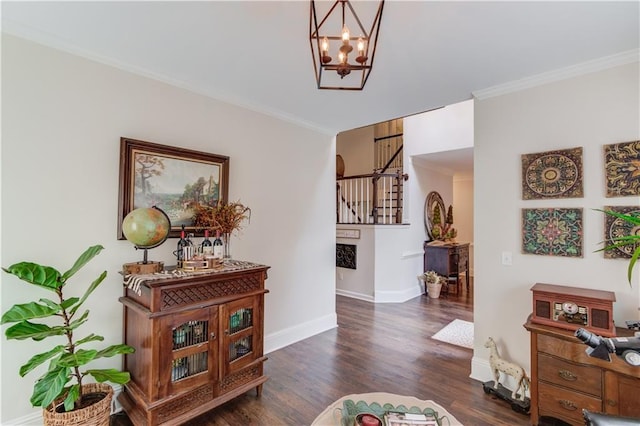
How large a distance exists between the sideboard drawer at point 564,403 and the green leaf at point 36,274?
3.32 metres

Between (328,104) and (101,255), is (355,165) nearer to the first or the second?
(328,104)

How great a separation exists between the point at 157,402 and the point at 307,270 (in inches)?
85.4

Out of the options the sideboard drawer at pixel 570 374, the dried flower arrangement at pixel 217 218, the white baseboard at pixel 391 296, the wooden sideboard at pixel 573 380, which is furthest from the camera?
the white baseboard at pixel 391 296

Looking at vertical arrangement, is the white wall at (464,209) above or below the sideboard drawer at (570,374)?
above

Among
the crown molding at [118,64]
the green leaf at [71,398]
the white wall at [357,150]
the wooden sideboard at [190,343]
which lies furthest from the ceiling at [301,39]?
the white wall at [357,150]

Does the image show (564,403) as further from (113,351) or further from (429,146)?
(429,146)

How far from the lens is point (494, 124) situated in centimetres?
280

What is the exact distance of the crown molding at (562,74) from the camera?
2215 millimetres

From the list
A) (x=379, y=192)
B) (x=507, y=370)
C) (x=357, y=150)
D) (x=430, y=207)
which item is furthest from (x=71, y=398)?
(x=357, y=150)

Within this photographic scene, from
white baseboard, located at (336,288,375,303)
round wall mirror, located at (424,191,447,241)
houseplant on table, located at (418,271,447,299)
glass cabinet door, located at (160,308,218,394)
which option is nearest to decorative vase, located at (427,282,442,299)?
houseplant on table, located at (418,271,447,299)

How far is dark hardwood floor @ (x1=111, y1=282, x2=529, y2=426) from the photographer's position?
226 centimetres

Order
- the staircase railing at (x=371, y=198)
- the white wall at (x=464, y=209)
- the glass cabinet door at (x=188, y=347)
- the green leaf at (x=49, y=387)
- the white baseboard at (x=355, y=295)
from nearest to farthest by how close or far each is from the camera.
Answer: the green leaf at (x=49, y=387) → the glass cabinet door at (x=188, y=347) → the white baseboard at (x=355, y=295) → the staircase railing at (x=371, y=198) → the white wall at (x=464, y=209)

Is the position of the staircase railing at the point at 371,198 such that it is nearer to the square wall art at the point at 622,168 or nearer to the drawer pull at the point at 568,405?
the square wall art at the point at 622,168

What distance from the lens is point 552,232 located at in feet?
8.16
